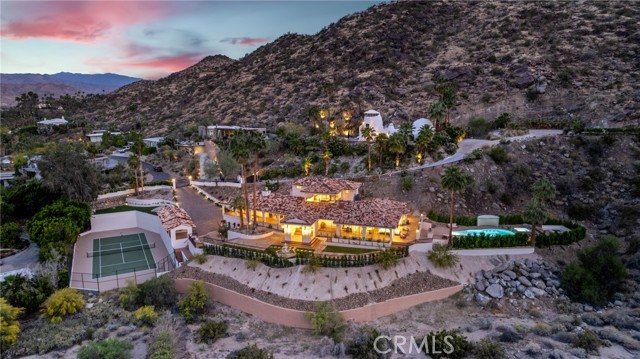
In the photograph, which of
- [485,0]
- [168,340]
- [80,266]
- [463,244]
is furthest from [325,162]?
[485,0]

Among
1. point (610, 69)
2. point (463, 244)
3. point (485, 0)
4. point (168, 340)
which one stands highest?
point (485, 0)

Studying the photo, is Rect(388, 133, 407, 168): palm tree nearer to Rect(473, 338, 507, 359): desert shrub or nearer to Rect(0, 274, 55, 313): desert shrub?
Rect(473, 338, 507, 359): desert shrub

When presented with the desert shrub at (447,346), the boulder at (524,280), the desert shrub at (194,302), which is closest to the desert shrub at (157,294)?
the desert shrub at (194,302)

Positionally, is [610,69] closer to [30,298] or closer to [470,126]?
[470,126]

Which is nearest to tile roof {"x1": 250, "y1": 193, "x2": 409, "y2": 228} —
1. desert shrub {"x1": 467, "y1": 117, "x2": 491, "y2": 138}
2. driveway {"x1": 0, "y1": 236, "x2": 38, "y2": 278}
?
driveway {"x1": 0, "y1": 236, "x2": 38, "y2": 278}

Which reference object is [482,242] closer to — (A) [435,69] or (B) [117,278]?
(B) [117,278]
